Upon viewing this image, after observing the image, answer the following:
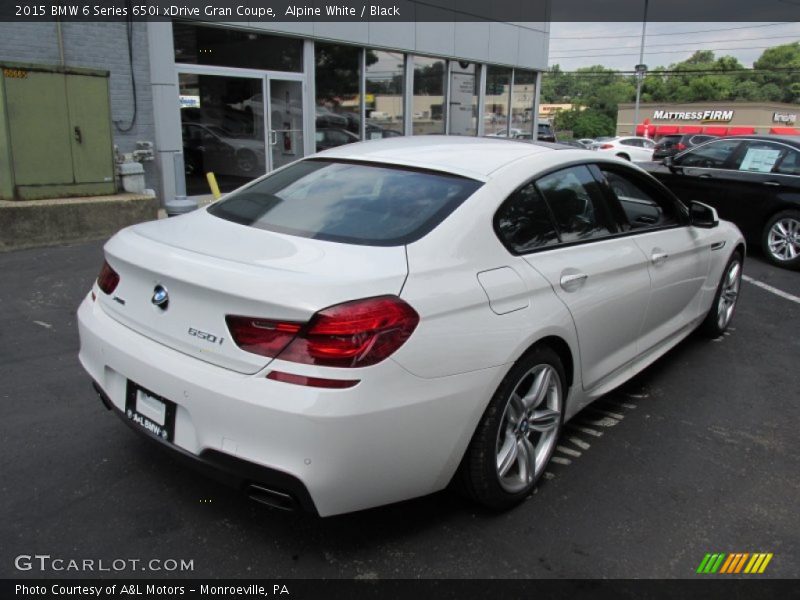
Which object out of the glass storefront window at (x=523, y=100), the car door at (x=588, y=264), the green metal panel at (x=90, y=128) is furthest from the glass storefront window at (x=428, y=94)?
the car door at (x=588, y=264)

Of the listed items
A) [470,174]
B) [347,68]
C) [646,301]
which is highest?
[347,68]

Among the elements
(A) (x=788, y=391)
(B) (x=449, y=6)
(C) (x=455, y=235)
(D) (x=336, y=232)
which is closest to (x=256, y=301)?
(D) (x=336, y=232)

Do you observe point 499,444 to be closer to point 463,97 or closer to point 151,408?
point 151,408

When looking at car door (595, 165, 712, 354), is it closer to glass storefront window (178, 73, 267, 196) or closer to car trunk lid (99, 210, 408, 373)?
car trunk lid (99, 210, 408, 373)

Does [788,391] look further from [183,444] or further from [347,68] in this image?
[347,68]

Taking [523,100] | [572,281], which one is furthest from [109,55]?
[523,100]

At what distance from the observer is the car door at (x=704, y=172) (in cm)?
884

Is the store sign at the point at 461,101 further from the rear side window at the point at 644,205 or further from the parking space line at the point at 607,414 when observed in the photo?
the parking space line at the point at 607,414

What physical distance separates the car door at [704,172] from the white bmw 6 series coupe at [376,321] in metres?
6.00

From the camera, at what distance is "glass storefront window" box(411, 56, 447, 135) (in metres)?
15.4

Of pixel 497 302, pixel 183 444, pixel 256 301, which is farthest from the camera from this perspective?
pixel 497 302

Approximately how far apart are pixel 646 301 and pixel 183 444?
Result: 2658 mm

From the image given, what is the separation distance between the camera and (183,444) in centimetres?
245

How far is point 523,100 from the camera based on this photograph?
1953 centimetres
